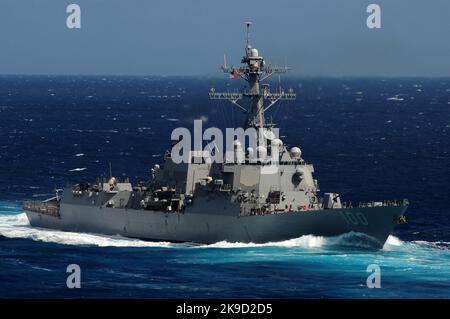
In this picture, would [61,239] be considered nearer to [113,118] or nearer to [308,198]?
[308,198]

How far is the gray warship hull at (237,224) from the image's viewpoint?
55.3 meters

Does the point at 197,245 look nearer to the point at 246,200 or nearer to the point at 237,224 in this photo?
the point at 237,224

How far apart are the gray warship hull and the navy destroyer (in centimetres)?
5

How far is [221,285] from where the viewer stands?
4866 centimetres

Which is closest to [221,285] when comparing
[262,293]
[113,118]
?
→ [262,293]

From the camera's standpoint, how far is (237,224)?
187ft

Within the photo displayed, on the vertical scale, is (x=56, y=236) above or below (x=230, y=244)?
below

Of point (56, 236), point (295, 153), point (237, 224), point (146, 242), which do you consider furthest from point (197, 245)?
point (56, 236)

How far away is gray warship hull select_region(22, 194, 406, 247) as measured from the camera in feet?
182

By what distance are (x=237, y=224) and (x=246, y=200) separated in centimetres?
135

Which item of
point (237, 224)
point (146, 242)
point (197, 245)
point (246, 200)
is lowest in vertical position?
point (146, 242)
